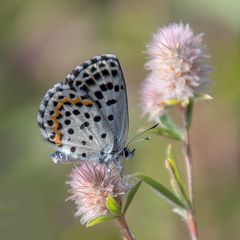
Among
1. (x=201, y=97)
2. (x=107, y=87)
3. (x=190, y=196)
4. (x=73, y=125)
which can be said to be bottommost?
(x=190, y=196)

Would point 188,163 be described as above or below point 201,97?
below

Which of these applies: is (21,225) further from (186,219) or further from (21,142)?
Answer: (186,219)

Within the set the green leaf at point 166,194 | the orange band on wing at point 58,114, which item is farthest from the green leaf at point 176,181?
the orange band on wing at point 58,114

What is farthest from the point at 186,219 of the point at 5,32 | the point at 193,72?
the point at 5,32

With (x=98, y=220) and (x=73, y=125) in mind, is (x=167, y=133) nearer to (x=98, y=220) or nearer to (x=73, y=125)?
(x=73, y=125)

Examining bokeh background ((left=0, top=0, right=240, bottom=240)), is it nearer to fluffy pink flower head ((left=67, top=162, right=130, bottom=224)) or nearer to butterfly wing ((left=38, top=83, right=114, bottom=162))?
butterfly wing ((left=38, top=83, right=114, bottom=162))

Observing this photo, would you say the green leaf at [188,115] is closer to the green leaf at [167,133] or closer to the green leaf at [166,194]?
the green leaf at [167,133]

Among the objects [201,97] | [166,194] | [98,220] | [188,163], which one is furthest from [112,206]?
[201,97]

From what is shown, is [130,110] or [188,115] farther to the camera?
[130,110]
